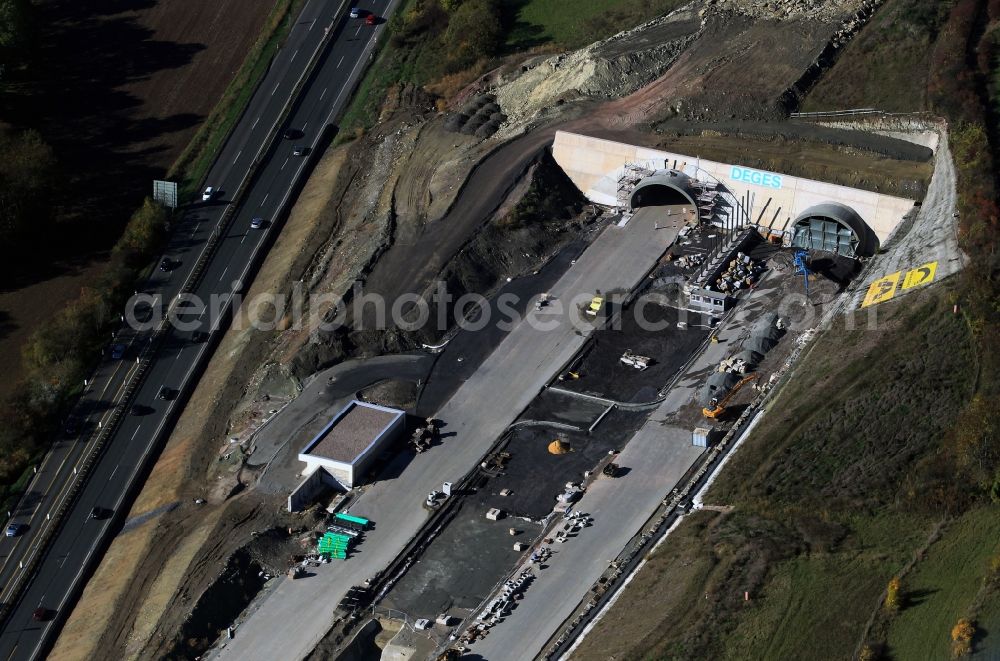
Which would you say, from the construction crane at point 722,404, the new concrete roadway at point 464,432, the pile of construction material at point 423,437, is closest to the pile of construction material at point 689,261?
Answer: the new concrete roadway at point 464,432

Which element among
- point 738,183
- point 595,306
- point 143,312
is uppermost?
point 738,183

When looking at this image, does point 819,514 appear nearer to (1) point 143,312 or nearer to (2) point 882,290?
(2) point 882,290

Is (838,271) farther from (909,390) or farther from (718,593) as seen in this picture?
(718,593)

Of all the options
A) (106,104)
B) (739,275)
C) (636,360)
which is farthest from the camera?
(106,104)

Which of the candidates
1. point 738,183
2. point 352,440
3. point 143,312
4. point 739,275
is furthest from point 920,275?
point 143,312

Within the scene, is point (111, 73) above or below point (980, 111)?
below

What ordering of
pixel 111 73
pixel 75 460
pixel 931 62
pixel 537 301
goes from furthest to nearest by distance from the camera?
pixel 111 73 → pixel 931 62 → pixel 537 301 → pixel 75 460

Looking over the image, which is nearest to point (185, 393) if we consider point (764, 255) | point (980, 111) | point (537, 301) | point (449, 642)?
point (537, 301)
